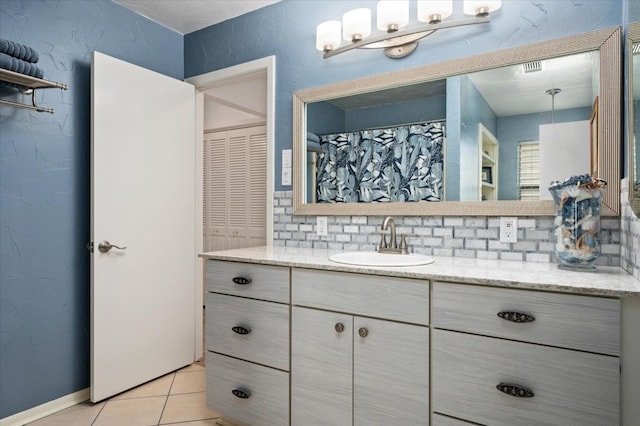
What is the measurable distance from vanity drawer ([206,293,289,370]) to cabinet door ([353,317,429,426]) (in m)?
0.38

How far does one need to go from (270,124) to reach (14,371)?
1.97 metres

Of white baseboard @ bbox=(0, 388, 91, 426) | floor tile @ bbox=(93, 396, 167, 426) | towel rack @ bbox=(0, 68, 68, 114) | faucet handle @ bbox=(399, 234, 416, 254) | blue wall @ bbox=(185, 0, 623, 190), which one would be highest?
blue wall @ bbox=(185, 0, 623, 190)

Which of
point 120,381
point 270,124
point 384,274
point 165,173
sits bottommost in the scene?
point 120,381

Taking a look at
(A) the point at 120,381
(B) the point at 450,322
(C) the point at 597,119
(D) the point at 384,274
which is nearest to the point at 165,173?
(A) the point at 120,381

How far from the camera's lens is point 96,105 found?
89.3 inches

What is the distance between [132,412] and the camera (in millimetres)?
2191

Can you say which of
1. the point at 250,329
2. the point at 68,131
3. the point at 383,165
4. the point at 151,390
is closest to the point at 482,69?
the point at 383,165

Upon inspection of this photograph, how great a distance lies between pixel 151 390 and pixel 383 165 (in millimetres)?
1995

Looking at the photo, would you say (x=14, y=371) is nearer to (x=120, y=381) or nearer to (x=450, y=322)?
(x=120, y=381)

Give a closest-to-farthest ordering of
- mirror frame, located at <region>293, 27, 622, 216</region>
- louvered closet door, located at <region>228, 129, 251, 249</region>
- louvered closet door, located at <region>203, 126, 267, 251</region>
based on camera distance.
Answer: mirror frame, located at <region>293, 27, 622, 216</region> → louvered closet door, located at <region>203, 126, 267, 251</region> → louvered closet door, located at <region>228, 129, 251, 249</region>

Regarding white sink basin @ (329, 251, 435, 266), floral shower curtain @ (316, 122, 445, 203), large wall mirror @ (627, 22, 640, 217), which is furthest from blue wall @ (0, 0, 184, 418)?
large wall mirror @ (627, 22, 640, 217)

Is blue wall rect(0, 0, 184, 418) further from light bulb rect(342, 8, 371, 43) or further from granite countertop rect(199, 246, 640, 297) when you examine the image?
light bulb rect(342, 8, 371, 43)

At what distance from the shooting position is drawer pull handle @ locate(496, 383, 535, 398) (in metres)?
1.25

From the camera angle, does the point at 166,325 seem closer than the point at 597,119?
No
